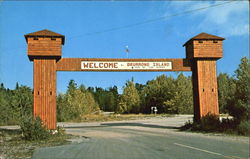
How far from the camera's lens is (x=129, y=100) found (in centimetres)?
7400

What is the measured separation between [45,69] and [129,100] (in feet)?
182

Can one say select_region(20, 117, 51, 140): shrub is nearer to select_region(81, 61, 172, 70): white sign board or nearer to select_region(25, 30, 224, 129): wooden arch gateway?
select_region(25, 30, 224, 129): wooden arch gateway

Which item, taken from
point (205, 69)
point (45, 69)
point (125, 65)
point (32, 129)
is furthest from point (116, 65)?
point (32, 129)

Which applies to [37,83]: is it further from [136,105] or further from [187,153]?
[136,105]

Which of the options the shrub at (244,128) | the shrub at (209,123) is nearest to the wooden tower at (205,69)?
the shrub at (209,123)

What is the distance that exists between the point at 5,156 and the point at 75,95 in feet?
170

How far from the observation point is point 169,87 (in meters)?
69.9

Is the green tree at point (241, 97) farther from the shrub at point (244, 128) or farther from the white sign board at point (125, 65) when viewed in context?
the white sign board at point (125, 65)

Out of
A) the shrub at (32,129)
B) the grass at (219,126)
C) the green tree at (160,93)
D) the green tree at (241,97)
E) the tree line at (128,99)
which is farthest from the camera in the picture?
the green tree at (160,93)

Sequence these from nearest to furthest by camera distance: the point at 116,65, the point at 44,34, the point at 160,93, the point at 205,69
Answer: the point at 44,34
the point at 116,65
the point at 205,69
the point at 160,93

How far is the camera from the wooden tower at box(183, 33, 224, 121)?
20609 mm

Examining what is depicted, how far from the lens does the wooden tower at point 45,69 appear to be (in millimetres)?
18703

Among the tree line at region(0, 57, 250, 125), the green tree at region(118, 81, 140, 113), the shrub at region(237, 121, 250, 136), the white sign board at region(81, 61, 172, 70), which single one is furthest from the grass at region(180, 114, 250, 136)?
the green tree at region(118, 81, 140, 113)

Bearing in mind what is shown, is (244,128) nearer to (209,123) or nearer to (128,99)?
(209,123)
